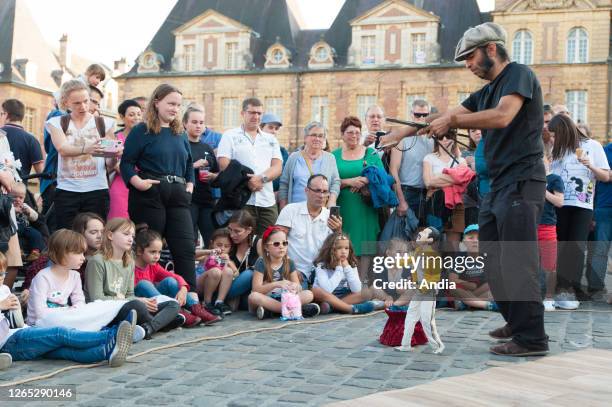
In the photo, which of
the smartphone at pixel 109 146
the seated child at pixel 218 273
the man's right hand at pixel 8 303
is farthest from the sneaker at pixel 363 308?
the man's right hand at pixel 8 303

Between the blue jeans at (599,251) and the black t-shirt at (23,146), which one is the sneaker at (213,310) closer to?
the black t-shirt at (23,146)

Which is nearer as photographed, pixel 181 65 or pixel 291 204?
pixel 291 204

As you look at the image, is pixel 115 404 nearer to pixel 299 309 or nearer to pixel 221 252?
pixel 299 309

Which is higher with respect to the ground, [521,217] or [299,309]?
[521,217]

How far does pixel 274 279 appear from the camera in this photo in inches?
291

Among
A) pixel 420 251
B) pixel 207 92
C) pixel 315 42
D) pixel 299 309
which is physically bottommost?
pixel 299 309

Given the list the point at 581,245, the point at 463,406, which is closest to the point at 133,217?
the point at 463,406

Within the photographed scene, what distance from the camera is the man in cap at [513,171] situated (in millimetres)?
4980

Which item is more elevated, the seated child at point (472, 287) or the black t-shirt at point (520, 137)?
the black t-shirt at point (520, 137)

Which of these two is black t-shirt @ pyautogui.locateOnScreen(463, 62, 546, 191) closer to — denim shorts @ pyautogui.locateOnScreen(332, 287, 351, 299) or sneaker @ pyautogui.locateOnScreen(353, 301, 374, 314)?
sneaker @ pyautogui.locateOnScreen(353, 301, 374, 314)

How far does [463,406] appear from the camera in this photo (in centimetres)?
386

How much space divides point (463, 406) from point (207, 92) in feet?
123

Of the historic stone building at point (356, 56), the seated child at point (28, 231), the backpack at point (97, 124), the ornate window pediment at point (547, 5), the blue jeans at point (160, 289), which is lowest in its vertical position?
the blue jeans at point (160, 289)

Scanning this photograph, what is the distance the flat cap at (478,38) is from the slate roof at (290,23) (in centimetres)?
3274
